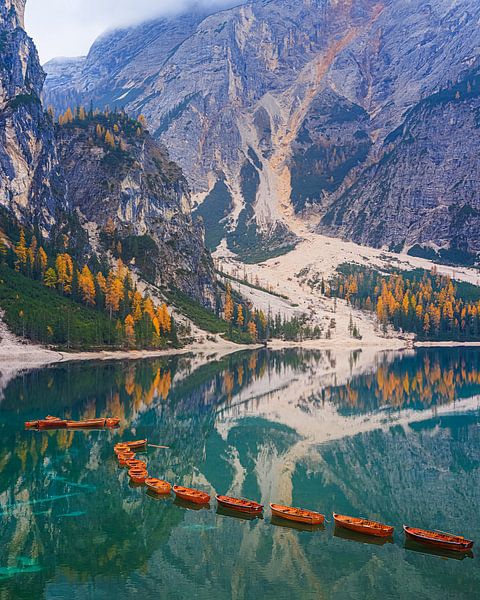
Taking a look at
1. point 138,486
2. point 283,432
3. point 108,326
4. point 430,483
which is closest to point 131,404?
point 283,432

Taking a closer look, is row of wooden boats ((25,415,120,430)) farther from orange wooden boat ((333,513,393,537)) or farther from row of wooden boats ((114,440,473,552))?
orange wooden boat ((333,513,393,537))

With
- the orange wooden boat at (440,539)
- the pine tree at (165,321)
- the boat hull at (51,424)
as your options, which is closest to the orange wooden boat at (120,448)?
the boat hull at (51,424)

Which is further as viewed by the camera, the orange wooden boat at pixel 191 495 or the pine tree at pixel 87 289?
the pine tree at pixel 87 289

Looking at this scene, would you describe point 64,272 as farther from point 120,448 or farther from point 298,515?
point 298,515

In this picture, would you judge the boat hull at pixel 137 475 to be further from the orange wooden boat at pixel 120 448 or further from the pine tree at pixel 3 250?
the pine tree at pixel 3 250

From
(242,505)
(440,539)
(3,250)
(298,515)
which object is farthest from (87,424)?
(3,250)

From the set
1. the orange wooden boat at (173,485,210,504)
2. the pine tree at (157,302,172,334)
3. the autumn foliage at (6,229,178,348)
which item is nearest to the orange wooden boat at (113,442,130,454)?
the orange wooden boat at (173,485,210,504)
